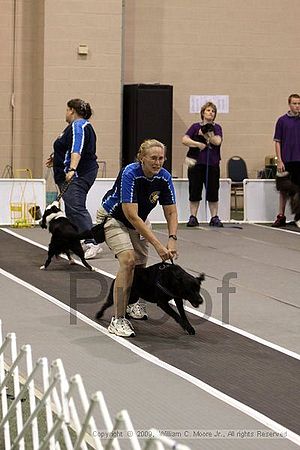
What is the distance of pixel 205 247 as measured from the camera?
10.7m

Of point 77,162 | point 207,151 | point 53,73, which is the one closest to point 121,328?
point 77,162

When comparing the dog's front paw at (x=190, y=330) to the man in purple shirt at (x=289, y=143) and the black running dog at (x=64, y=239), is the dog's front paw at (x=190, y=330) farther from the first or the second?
the man in purple shirt at (x=289, y=143)

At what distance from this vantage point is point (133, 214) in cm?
645

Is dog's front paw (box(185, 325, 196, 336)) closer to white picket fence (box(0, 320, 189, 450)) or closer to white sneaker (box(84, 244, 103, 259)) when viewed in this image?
white picket fence (box(0, 320, 189, 450))

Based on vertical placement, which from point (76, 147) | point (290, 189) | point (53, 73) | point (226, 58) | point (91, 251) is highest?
point (226, 58)

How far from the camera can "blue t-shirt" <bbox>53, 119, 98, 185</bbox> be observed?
31.0 ft

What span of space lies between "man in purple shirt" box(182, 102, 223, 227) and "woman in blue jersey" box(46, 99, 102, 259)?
277cm

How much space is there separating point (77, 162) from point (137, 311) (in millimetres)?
2674

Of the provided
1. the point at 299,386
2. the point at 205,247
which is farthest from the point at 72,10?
the point at 299,386

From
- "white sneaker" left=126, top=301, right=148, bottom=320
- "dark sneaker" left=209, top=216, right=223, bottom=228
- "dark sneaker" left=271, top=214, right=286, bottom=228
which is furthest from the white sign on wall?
"white sneaker" left=126, top=301, right=148, bottom=320

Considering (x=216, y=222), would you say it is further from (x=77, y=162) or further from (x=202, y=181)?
(x=77, y=162)

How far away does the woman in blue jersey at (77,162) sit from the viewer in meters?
9.48

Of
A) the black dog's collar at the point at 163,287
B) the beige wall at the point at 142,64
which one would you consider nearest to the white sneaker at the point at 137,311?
the black dog's collar at the point at 163,287

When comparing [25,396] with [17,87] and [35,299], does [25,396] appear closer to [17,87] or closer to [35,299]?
[35,299]
